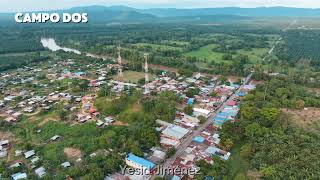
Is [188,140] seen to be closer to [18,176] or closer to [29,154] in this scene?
[29,154]

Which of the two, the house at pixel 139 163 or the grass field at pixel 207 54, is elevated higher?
the grass field at pixel 207 54

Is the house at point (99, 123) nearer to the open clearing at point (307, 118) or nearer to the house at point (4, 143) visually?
the house at point (4, 143)

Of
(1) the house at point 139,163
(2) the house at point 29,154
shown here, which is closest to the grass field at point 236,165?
(1) the house at point 139,163

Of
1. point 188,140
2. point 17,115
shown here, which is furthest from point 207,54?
point 17,115

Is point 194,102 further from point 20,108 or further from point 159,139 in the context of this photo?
point 20,108

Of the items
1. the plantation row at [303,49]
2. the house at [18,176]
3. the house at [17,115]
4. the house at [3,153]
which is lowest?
the house at [18,176]

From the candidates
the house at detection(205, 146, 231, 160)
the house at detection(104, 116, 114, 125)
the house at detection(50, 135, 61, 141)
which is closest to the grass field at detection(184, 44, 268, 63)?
the house at detection(104, 116, 114, 125)
